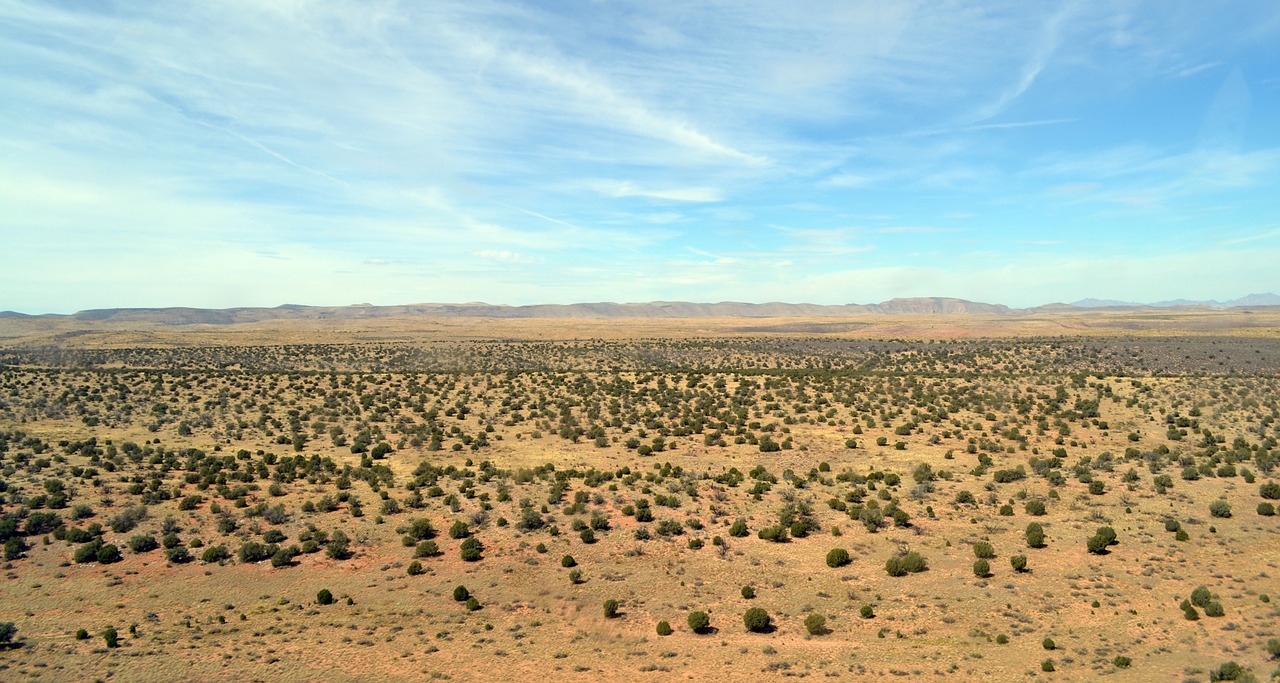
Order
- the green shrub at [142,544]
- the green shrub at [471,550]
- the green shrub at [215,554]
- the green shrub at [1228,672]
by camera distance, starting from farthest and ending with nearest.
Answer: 1. the green shrub at [142,544]
2. the green shrub at [471,550]
3. the green shrub at [215,554]
4. the green shrub at [1228,672]

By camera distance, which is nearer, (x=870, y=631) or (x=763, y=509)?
(x=870, y=631)

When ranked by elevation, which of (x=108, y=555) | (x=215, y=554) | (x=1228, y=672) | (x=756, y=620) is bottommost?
(x=756, y=620)

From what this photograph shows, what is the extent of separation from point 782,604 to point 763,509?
413 inches

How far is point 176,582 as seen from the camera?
27297 millimetres

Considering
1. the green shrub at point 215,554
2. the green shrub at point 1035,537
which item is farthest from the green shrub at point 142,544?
the green shrub at point 1035,537

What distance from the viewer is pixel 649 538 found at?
104ft

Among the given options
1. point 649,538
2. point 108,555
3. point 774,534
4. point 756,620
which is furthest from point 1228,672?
point 108,555

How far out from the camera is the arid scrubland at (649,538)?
21719 mm

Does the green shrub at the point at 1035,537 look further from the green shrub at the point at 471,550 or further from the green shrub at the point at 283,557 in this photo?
the green shrub at the point at 283,557

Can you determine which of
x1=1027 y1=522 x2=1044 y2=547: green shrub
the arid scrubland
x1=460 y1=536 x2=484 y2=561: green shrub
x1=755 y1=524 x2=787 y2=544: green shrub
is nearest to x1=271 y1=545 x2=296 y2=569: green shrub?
the arid scrubland

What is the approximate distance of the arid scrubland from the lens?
71.3 ft

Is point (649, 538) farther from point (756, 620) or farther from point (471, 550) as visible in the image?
point (756, 620)

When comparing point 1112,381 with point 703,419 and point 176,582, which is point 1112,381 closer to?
point 703,419

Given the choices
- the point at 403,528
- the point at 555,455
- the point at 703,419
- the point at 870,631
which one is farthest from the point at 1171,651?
the point at 703,419
